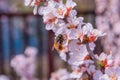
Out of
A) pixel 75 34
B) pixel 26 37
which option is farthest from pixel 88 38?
pixel 26 37

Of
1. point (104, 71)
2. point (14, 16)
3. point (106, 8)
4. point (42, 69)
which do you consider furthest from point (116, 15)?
point (42, 69)

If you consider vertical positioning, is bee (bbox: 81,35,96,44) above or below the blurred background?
below

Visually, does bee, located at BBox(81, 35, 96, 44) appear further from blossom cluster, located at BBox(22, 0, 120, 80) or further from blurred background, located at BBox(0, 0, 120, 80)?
blurred background, located at BBox(0, 0, 120, 80)

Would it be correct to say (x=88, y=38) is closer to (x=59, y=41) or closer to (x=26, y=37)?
(x=59, y=41)

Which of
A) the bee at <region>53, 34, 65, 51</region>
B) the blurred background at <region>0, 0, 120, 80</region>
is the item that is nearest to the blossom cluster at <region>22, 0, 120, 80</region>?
the bee at <region>53, 34, 65, 51</region>

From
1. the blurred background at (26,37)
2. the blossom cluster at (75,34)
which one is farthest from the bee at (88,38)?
the blurred background at (26,37)

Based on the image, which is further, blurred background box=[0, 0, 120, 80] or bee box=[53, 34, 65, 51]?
blurred background box=[0, 0, 120, 80]

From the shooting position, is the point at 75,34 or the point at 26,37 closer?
the point at 75,34

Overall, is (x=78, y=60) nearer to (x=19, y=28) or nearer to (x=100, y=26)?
(x=100, y=26)
